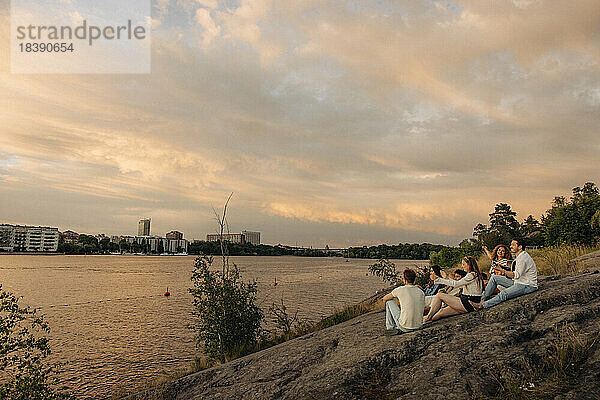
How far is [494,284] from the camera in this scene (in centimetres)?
1169

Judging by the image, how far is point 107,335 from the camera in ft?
95.2

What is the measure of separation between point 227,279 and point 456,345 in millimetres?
9156

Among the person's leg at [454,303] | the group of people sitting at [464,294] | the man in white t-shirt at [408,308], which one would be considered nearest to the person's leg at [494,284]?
the group of people sitting at [464,294]

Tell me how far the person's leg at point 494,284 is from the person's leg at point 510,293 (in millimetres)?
711

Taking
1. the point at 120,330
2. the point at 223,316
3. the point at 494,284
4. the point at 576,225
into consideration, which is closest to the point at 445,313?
the point at 494,284

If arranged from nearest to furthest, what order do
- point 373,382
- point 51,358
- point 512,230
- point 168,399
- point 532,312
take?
point 373,382 → point 532,312 → point 168,399 → point 51,358 → point 512,230

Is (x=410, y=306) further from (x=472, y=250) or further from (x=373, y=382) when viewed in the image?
(x=472, y=250)

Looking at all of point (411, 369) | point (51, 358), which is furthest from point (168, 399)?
point (51, 358)

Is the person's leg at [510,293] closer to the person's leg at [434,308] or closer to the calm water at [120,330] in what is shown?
Answer: the person's leg at [434,308]

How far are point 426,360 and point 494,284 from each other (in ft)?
13.5

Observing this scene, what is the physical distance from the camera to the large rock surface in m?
7.78

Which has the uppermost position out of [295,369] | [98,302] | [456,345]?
[456,345]

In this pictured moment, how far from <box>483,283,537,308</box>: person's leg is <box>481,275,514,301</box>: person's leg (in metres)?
0.71

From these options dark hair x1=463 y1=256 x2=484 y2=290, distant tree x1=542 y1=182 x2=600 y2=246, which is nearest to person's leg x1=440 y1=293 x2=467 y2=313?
dark hair x1=463 y1=256 x2=484 y2=290
